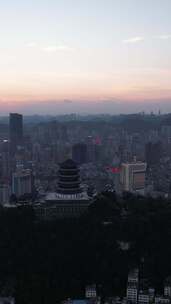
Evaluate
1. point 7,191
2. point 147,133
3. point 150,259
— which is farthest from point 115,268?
point 147,133

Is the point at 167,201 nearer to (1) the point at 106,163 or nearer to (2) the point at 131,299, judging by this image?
(2) the point at 131,299

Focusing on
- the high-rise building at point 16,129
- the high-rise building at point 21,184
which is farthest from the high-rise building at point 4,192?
the high-rise building at point 16,129

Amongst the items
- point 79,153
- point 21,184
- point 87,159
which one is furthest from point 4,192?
point 87,159

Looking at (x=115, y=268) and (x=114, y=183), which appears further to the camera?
(x=114, y=183)

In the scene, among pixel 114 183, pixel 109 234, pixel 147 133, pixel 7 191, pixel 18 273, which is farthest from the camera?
pixel 147 133

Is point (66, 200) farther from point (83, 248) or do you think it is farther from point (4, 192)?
point (4, 192)

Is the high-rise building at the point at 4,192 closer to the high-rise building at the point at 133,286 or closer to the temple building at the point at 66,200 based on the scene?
the temple building at the point at 66,200

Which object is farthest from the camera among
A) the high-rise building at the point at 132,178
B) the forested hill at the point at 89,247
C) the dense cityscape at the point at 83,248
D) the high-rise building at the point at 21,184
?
the high-rise building at the point at 132,178
